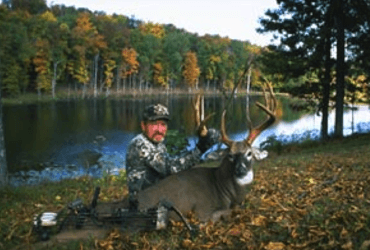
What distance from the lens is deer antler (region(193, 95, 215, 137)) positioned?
5.79m

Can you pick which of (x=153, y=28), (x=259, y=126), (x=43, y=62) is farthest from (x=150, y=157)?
(x=153, y=28)

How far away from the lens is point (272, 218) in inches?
226

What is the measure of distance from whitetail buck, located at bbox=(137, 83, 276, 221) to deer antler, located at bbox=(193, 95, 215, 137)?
14 mm

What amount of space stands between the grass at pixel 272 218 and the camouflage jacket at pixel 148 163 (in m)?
0.74

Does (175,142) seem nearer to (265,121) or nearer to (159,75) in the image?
(265,121)

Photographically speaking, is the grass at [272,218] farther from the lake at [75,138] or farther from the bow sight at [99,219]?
the lake at [75,138]

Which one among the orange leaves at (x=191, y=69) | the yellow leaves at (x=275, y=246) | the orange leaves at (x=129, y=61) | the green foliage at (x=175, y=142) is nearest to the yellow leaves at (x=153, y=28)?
the orange leaves at (x=191, y=69)

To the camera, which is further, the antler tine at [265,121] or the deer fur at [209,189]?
the antler tine at [265,121]

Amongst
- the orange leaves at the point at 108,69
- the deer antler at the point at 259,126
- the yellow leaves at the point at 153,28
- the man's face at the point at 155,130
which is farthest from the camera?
the yellow leaves at the point at 153,28

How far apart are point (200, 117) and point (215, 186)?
105cm

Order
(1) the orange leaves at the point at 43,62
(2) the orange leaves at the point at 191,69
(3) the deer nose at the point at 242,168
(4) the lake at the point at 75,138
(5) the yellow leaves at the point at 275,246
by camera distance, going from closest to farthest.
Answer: (5) the yellow leaves at the point at 275,246, (3) the deer nose at the point at 242,168, (4) the lake at the point at 75,138, (1) the orange leaves at the point at 43,62, (2) the orange leaves at the point at 191,69

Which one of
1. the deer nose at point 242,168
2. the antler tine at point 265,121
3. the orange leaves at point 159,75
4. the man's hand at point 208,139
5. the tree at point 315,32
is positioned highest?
the orange leaves at point 159,75

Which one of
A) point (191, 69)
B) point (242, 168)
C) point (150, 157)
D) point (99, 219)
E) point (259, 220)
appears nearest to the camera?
point (259, 220)

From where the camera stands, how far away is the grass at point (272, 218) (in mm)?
4801
